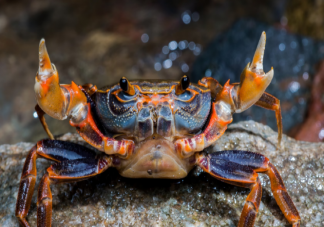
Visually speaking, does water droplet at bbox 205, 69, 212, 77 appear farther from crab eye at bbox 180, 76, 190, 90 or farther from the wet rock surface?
crab eye at bbox 180, 76, 190, 90

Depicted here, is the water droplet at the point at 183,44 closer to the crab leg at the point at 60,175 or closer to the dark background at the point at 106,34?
the dark background at the point at 106,34

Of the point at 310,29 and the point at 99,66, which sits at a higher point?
the point at 310,29

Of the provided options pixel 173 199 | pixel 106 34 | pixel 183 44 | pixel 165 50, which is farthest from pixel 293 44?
pixel 173 199

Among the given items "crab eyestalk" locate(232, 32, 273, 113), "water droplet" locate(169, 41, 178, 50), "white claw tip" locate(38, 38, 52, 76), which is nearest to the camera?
"white claw tip" locate(38, 38, 52, 76)

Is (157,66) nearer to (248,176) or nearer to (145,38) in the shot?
(145,38)

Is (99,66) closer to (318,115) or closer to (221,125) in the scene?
(318,115)

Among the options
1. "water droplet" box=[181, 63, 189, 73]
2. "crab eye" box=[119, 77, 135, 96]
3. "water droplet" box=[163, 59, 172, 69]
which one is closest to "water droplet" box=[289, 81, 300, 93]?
"water droplet" box=[181, 63, 189, 73]

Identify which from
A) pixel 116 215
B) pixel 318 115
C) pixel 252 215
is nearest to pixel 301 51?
pixel 318 115

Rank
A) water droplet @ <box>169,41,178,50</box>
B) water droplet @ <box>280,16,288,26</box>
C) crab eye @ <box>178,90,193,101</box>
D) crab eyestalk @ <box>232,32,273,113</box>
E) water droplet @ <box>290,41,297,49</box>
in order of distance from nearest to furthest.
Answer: crab eyestalk @ <box>232,32,273,113</box>, crab eye @ <box>178,90,193,101</box>, water droplet @ <box>290,41,297,49</box>, water droplet @ <box>169,41,178,50</box>, water droplet @ <box>280,16,288,26</box>
